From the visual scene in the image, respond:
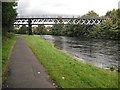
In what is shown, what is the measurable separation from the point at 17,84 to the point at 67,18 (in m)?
133

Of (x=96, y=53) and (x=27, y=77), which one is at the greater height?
(x=27, y=77)

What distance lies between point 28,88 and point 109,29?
96.1 metres

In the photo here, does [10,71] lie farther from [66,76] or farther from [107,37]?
[107,37]

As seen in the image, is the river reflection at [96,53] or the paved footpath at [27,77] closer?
the paved footpath at [27,77]

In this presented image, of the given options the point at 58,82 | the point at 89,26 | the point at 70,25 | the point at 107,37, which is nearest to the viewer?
the point at 58,82

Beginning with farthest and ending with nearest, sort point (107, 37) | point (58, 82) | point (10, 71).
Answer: point (107, 37), point (10, 71), point (58, 82)

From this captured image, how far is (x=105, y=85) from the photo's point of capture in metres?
15.8

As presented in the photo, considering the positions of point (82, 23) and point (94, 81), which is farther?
point (82, 23)

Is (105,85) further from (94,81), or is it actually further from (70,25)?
(70,25)

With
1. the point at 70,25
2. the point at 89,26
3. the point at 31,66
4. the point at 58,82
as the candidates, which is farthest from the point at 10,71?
the point at 70,25

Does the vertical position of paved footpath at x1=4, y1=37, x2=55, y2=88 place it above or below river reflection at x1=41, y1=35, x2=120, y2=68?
above

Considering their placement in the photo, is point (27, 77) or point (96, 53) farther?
point (96, 53)

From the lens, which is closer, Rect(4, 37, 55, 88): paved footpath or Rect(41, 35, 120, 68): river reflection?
Rect(4, 37, 55, 88): paved footpath

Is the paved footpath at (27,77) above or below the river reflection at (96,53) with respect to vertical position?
above
